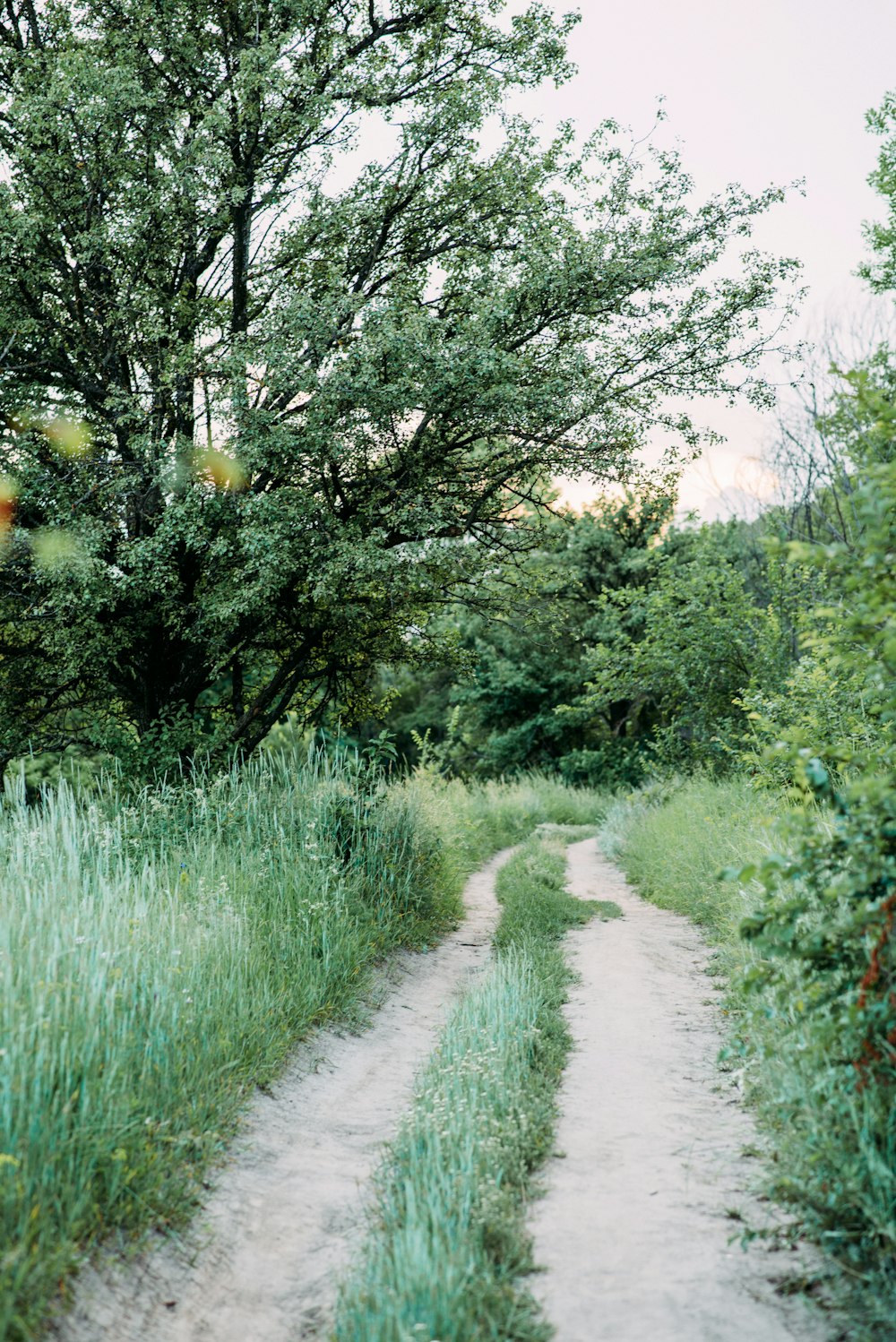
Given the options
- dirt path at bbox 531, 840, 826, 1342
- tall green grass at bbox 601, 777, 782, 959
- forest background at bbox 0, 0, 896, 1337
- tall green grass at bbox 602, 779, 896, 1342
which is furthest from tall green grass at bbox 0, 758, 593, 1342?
tall green grass at bbox 601, 777, 782, 959

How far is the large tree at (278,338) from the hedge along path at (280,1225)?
499 cm

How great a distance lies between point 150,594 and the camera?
34.1 feet

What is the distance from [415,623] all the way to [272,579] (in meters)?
3.23

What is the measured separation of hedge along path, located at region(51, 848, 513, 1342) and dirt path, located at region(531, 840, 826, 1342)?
0.90 m

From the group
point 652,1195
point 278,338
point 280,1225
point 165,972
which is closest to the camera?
point 652,1195

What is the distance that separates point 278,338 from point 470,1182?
7.96m

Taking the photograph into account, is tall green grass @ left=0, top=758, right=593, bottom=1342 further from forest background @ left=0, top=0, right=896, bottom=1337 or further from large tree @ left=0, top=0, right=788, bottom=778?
large tree @ left=0, top=0, right=788, bottom=778

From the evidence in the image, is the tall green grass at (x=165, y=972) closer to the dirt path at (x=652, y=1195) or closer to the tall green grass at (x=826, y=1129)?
the dirt path at (x=652, y=1195)

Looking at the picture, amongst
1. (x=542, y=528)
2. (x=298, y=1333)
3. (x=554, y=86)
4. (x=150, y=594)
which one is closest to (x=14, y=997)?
(x=298, y=1333)

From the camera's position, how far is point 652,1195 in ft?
12.2

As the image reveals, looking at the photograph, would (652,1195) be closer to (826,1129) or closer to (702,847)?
(826,1129)

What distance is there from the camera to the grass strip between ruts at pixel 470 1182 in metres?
2.94

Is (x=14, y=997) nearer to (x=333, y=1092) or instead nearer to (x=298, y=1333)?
(x=298, y=1333)

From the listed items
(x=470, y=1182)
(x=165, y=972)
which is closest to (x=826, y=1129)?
(x=470, y=1182)
